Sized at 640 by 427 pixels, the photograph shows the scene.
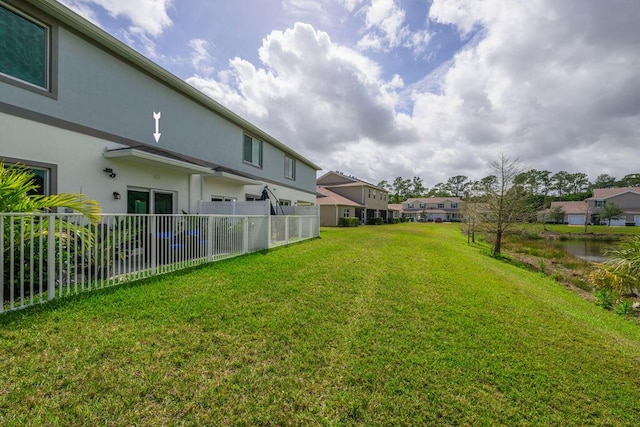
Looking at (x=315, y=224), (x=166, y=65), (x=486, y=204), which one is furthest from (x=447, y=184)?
(x=166, y=65)

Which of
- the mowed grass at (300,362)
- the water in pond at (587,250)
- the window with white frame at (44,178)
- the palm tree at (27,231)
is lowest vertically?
the water in pond at (587,250)

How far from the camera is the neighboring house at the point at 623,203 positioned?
1975 inches

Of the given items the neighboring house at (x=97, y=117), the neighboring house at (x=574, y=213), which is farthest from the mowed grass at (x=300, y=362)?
the neighboring house at (x=574, y=213)

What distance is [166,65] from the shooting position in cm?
945

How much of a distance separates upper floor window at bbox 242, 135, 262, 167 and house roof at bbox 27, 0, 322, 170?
3.76 ft

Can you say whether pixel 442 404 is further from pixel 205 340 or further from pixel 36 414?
pixel 36 414

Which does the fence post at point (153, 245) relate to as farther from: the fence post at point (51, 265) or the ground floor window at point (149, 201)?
the ground floor window at point (149, 201)

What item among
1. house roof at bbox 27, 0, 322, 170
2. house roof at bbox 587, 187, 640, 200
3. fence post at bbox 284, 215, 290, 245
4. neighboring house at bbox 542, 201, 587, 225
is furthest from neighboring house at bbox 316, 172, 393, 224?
house roof at bbox 587, 187, 640, 200

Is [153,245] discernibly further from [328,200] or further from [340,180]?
[340,180]

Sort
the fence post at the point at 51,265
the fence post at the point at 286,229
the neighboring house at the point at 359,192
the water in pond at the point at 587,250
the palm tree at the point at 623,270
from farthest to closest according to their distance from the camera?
the neighboring house at the point at 359,192, the water in pond at the point at 587,250, the fence post at the point at 286,229, the palm tree at the point at 623,270, the fence post at the point at 51,265

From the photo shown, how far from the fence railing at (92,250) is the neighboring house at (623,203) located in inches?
2832

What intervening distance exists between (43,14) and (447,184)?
100m

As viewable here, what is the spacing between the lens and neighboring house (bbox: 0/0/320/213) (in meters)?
5.88

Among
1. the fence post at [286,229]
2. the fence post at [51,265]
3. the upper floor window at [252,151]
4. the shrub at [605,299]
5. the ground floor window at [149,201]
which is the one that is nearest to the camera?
the fence post at [51,265]
